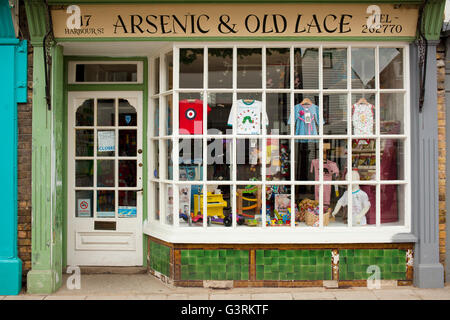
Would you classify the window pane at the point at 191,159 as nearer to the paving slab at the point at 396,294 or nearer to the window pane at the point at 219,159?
the window pane at the point at 219,159

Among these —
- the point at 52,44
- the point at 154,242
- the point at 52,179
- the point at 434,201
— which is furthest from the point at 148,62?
the point at 434,201

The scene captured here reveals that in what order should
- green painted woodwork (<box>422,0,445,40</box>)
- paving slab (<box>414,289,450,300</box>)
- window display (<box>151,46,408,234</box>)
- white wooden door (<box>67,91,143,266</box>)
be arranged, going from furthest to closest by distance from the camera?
white wooden door (<box>67,91,143,266</box>) → window display (<box>151,46,408,234</box>) → green painted woodwork (<box>422,0,445,40</box>) → paving slab (<box>414,289,450,300</box>)

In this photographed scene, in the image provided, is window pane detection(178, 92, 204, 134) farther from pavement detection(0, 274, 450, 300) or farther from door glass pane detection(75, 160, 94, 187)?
pavement detection(0, 274, 450, 300)

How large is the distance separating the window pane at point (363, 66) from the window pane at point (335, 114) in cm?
27

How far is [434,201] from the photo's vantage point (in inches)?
206

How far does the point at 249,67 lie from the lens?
5.39 metres

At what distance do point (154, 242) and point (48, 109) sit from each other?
7.54ft

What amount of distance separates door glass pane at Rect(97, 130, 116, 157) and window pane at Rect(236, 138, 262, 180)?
1948 mm

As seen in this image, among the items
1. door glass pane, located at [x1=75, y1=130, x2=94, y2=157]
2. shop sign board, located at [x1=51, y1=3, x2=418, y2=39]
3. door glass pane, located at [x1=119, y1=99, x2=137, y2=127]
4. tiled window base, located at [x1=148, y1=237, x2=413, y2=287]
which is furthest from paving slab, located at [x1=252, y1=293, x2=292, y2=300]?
shop sign board, located at [x1=51, y1=3, x2=418, y2=39]

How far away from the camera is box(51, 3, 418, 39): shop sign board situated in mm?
5137

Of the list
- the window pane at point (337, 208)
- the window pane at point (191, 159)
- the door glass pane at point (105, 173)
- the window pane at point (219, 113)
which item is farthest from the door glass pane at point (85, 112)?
→ the window pane at point (337, 208)

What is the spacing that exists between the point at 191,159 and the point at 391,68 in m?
3.00
